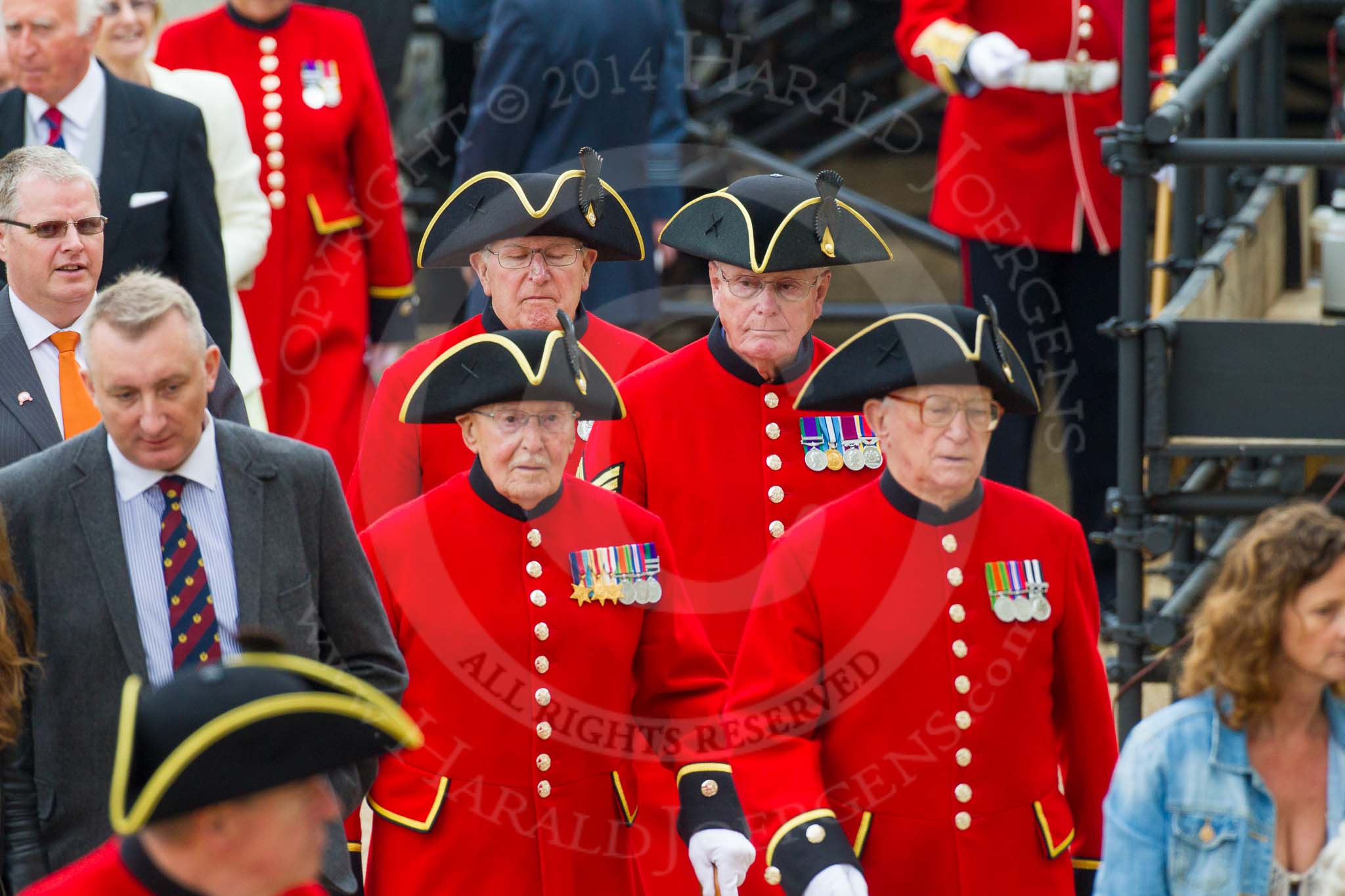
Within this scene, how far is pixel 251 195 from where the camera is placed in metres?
6.81

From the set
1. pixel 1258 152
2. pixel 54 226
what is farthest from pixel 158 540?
pixel 1258 152

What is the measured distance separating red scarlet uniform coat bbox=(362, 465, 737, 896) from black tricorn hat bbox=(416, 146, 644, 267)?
1090 millimetres

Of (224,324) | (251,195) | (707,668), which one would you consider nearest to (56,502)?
(707,668)

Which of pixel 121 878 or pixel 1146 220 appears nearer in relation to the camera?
pixel 121 878

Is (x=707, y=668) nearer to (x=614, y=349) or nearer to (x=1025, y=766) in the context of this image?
(x=1025, y=766)

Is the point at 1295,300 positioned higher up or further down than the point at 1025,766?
higher up

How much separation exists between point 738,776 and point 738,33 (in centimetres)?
746

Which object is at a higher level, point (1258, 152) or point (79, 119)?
point (79, 119)

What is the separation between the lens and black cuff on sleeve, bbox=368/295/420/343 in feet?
24.6

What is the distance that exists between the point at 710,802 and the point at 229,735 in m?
1.61

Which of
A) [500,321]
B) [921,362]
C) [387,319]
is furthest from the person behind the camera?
[387,319]

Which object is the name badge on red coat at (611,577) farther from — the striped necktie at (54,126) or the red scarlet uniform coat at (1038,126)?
the red scarlet uniform coat at (1038,126)

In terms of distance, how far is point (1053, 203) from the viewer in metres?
6.89

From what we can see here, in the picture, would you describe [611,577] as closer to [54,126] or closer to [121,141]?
[121,141]
